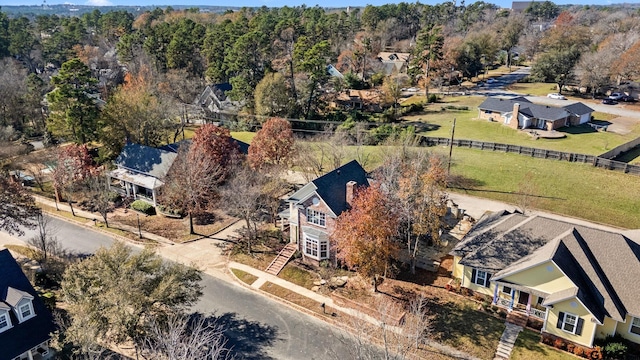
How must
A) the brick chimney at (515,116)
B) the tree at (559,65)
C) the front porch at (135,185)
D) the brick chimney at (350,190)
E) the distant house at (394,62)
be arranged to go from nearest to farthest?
the brick chimney at (350,190)
the front porch at (135,185)
the brick chimney at (515,116)
the tree at (559,65)
the distant house at (394,62)

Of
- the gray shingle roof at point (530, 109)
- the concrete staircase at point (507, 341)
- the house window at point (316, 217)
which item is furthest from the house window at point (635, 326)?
the gray shingle roof at point (530, 109)

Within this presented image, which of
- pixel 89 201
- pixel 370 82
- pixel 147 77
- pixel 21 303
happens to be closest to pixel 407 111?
pixel 370 82

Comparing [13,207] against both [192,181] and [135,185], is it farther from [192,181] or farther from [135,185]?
[192,181]

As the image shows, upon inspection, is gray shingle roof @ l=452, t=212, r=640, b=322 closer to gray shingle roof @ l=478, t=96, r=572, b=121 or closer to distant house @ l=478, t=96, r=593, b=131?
distant house @ l=478, t=96, r=593, b=131

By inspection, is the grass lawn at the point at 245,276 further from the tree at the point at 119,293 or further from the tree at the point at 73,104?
the tree at the point at 73,104

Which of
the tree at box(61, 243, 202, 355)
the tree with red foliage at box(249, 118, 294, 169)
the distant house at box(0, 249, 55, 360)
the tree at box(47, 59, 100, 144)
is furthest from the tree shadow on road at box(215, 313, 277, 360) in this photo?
the tree at box(47, 59, 100, 144)

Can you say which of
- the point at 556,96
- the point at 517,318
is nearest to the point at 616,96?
the point at 556,96

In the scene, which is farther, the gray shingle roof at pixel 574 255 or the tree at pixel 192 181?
the tree at pixel 192 181

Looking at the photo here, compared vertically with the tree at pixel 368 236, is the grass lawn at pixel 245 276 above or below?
below
